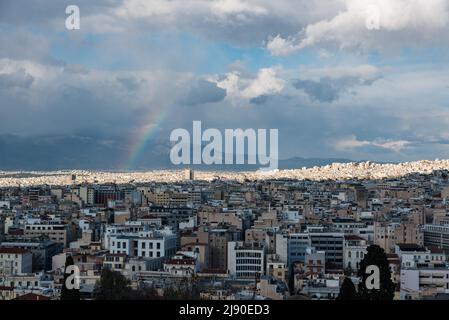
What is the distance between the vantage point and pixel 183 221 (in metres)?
18.3

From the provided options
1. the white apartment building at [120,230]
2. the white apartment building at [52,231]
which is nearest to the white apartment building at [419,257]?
the white apartment building at [120,230]

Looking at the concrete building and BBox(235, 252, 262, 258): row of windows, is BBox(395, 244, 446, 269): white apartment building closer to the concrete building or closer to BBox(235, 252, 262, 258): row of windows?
BBox(235, 252, 262, 258): row of windows

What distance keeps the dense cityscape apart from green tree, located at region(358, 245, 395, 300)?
29 centimetres

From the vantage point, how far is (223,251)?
46.2ft

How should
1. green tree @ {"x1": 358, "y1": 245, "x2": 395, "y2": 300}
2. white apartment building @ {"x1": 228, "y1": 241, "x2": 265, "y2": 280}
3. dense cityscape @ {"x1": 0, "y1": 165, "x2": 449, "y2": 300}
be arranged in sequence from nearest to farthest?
green tree @ {"x1": 358, "y1": 245, "x2": 395, "y2": 300} < dense cityscape @ {"x1": 0, "y1": 165, "x2": 449, "y2": 300} < white apartment building @ {"x1": 228, "y1": 241, "x2": 265, "y2": 280}

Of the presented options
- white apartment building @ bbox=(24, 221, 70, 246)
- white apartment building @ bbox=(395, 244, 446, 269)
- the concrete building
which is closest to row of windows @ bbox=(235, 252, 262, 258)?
white apartment building @ bbox=(395, 244, 446, 269)

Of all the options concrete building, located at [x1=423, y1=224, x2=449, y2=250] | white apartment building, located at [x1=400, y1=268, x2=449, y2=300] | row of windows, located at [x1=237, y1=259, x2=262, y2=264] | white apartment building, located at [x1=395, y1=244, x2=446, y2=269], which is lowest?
white apartment building, located at [x1=400, y1=268, x2=449, y2=300]

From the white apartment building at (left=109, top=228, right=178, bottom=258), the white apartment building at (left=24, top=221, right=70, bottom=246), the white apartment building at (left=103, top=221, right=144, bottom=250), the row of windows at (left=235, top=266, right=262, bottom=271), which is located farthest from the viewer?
the white apartment building at (left=24, top=221, right=70, bottom=246)

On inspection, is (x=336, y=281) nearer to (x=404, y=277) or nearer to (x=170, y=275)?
(x=404, y=277)

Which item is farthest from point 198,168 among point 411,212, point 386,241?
point 386,241

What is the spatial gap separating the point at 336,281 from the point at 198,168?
47.5 m

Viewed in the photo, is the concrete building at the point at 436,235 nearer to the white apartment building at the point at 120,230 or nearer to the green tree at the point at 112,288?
the white apartment building at the point at 120,230

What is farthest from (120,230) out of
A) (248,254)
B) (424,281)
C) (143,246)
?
(424,281)

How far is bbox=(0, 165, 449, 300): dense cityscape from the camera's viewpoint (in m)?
9.77
